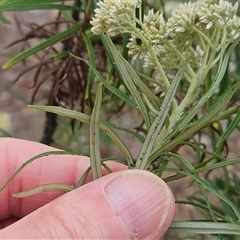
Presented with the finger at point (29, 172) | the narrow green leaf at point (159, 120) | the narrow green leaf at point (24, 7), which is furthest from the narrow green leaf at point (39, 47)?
the narrow green leaf at point (159, 120)

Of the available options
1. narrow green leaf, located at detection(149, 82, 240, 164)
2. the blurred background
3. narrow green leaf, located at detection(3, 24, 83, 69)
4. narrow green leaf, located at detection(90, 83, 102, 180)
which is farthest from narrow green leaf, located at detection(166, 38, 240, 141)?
the blurred background

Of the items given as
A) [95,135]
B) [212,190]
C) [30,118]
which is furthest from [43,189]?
[30,118]

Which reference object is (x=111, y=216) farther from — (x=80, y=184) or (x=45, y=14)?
(x=45, y=14)

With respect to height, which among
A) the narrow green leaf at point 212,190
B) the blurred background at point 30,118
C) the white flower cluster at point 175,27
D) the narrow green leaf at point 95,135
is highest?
the white flower cluster at point 175,27

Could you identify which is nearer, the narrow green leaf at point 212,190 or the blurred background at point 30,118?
the narrow green leaf at point 212,190

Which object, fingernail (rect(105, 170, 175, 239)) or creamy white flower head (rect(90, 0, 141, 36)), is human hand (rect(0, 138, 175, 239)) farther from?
creamy white flower head (rect(90, 0, 141, 36))

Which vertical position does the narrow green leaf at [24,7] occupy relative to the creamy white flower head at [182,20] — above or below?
below

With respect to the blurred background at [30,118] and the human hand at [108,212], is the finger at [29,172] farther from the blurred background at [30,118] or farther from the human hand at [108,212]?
the blurred background at [30,118]
